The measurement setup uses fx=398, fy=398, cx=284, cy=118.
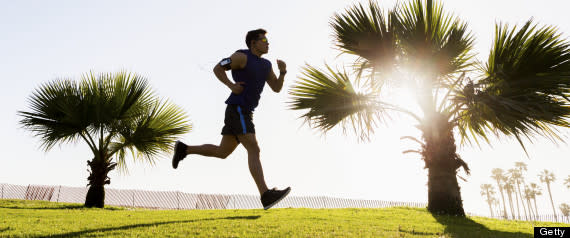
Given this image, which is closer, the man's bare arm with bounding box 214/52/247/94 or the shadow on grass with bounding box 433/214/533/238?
the man's bare arm with bounding box 214/52/247/94

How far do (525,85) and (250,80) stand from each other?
5.55 m

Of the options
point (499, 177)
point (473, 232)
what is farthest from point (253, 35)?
point (499, 177)

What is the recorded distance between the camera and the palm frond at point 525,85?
255 inches

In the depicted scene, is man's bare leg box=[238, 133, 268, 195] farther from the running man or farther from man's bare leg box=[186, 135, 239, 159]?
man's bare leg box=[186, 135, 239, 159]

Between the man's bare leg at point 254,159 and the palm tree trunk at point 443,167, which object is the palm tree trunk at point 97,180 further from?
the man's bare leg at point 254,159

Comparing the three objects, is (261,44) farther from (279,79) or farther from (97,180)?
(97,180)

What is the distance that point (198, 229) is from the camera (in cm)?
440

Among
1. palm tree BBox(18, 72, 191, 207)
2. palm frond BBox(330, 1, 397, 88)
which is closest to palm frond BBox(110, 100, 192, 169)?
palm tree BBox(18, 72, 191, 207)

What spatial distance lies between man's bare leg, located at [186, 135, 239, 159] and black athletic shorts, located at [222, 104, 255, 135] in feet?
0.27

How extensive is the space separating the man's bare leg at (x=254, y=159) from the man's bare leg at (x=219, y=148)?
13 cm

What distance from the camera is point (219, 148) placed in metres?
3.68

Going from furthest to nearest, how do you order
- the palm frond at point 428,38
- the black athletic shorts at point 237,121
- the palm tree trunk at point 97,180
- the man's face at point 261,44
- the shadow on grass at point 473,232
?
the palm tree trunk at point 97,180 < the palm frond at point 428,38 < the shadow on grass at point 473,232 < the man's face at point 261,44 < the black athletic shorts at point 237,121

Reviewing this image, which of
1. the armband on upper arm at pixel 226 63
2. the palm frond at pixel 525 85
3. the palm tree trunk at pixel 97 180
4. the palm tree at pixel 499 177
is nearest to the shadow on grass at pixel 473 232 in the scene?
the palm frond at pixel 525 85

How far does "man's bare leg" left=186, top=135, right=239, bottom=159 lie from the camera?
12.0ft
